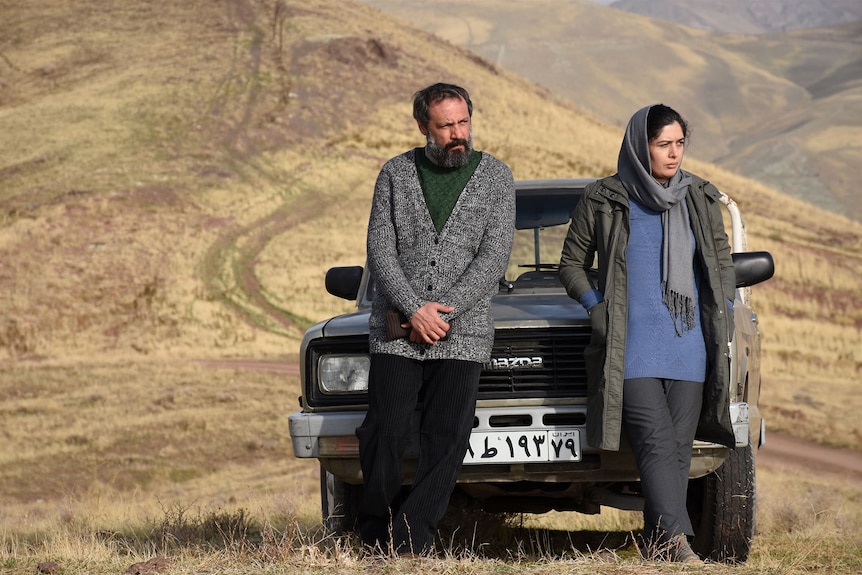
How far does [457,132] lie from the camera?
188 inches

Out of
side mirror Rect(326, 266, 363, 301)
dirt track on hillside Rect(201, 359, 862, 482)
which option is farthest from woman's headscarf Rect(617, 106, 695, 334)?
dirt track on hillside Rect(201, 359, 862, 482)

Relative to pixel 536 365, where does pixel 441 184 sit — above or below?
above

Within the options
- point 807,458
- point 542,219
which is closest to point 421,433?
point 542,219

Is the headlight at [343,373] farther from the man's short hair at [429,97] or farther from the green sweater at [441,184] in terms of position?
the man's short hair at [429,97]

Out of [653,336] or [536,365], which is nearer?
[653,336]

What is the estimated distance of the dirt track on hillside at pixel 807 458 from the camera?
13000 millimetres

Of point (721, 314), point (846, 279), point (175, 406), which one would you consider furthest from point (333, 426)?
point (846, 279)

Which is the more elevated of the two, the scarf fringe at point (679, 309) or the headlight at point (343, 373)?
the scarf fringe at point (679, 309)

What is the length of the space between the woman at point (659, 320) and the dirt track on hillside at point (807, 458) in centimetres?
846

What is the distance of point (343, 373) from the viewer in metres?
5.29

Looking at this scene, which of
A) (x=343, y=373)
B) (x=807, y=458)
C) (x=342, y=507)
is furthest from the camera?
(x=807, y=458)

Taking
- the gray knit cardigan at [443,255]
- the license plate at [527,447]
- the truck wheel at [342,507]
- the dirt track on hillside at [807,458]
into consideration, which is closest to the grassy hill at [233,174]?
the dirt track on hillside at [807,458]

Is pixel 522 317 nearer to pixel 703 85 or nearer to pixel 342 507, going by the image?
pixel 342 507

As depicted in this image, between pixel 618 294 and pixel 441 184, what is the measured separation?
0.87 meters
